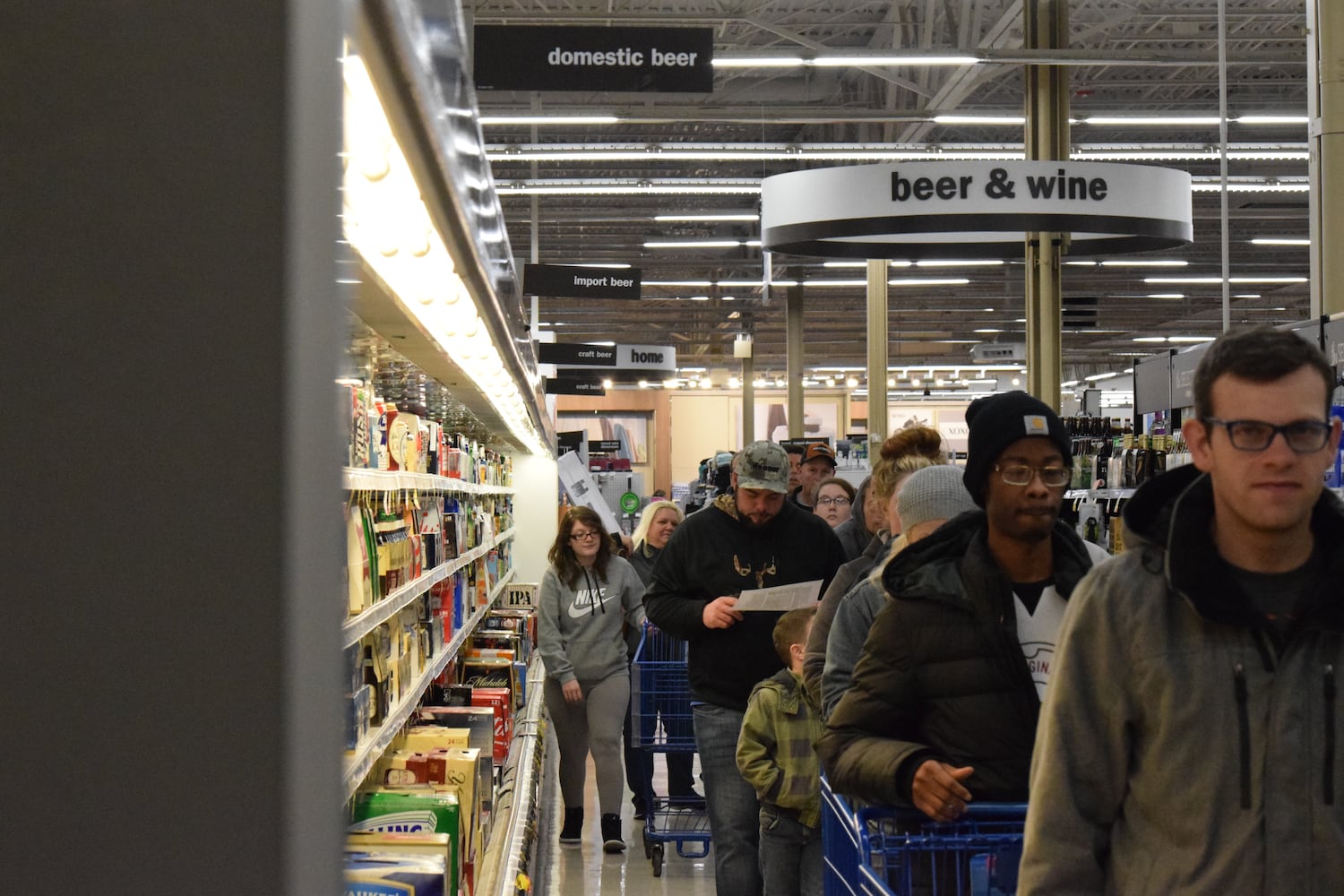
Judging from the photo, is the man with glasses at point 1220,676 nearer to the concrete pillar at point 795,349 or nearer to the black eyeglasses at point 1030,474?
the black eyeglasses at point 1030,474

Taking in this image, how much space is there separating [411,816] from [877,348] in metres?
14.9

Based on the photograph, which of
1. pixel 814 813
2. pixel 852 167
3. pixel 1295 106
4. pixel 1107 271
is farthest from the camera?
pixel 1107 271

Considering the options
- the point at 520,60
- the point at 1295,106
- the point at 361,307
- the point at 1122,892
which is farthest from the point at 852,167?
the point at 1295,106

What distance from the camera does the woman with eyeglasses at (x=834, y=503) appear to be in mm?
7105

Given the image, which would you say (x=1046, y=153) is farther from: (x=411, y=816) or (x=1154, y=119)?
(x=411, y=816)

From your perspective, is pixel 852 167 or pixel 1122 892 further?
pixel 852 167

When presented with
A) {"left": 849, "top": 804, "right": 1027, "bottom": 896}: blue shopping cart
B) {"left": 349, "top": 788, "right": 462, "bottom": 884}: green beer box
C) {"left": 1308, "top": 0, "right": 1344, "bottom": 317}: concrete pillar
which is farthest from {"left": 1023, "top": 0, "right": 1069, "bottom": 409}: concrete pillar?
{"left": 849, "top": 804, "right": 1027, "bottom": 896}: blue shopping cart

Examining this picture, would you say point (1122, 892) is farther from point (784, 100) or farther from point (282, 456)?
point (784, 100)

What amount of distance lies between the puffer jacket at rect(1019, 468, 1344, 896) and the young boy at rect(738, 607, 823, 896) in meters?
2.35

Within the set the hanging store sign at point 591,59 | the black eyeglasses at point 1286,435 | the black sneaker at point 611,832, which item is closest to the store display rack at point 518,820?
the black sneaker at point 611,832

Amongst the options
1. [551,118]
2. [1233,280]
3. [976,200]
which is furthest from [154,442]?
[1233,280]

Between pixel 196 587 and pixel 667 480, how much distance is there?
133 feet

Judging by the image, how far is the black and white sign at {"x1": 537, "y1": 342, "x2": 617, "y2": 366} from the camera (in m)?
19.3

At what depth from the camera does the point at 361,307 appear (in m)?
3.08
